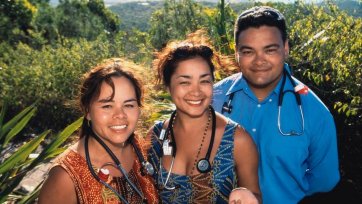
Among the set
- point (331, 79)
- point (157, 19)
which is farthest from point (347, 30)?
point (157, 19)

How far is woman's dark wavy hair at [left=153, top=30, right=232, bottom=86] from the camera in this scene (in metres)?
2.51

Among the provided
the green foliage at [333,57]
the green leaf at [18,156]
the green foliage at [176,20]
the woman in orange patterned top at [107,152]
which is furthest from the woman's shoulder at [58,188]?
the green foliage at [176,20]

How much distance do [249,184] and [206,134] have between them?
0.36m

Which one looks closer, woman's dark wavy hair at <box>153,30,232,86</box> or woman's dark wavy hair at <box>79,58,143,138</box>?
woman's dark wavy hair at <box>79,58,143,138</box>

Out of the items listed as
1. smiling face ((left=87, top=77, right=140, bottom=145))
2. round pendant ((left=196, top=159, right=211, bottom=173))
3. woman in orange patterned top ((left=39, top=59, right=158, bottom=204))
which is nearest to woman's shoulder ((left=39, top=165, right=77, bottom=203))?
woman in orange patterned top ((left=39, top=59, right=158, bottom=204))

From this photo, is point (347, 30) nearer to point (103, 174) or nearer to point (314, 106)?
point (314, 106)

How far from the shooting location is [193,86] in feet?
8.04

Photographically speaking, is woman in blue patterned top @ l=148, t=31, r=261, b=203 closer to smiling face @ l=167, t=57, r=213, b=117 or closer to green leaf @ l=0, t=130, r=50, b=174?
smiling face @ l=167, t=57, r=213, b=117

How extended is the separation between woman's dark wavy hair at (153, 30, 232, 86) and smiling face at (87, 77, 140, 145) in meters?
0.34

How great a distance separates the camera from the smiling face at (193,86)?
2.45 meters

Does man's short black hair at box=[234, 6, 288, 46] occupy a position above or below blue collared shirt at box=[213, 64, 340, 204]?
above

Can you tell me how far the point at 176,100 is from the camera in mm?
2523

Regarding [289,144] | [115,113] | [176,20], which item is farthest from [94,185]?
[176,20]

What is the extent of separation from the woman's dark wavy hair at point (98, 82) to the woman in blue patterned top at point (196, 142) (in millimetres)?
253
